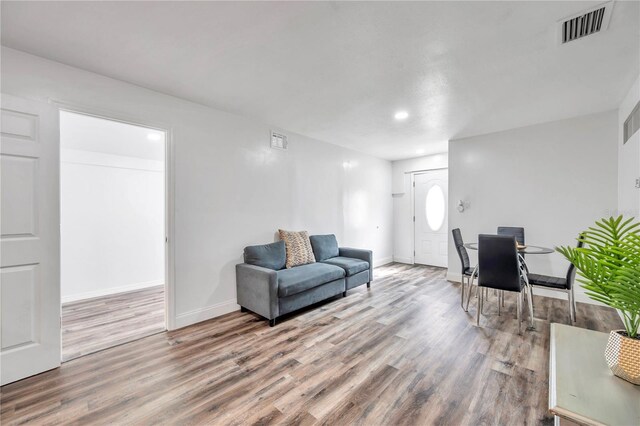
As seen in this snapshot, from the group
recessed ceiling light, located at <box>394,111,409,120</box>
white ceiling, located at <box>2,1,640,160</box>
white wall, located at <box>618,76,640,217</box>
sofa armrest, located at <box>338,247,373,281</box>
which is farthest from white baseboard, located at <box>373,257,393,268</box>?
white wall, located at <box>618,76,640,217</box>

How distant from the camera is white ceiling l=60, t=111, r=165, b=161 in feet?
10.4

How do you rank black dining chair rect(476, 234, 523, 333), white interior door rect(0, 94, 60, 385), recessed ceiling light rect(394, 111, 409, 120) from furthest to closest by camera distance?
recessed ceiling light rect(394, 111, 409, 120) → black dining chair rect(476, 234, 523, 333) → white interior door rect(0, 94, 60, 385)

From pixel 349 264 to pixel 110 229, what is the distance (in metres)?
3.92

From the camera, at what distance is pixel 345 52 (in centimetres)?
214

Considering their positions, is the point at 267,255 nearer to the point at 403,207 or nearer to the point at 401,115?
the point at 401,115

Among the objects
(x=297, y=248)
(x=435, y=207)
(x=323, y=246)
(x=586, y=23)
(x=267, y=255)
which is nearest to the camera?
(x=586, y=23)

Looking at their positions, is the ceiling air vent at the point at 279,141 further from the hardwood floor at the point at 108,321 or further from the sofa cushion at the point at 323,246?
the hardwood floor at the point at 108,321

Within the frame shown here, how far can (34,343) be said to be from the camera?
212cm

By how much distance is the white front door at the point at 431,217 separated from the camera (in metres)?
5.82

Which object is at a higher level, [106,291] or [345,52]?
[345,52]

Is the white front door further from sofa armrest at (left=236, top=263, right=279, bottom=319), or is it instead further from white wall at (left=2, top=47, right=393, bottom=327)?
sofa armrest at (left=236, top=263, right=279, bottom=319)

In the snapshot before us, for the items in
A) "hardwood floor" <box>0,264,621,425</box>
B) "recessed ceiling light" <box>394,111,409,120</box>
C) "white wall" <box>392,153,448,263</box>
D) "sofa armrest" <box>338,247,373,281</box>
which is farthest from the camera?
"white wall" <box>392,153,448,263</box>

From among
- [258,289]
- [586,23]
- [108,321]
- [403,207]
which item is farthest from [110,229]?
[586,23]

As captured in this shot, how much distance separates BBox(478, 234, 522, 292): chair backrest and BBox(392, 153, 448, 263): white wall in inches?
133
